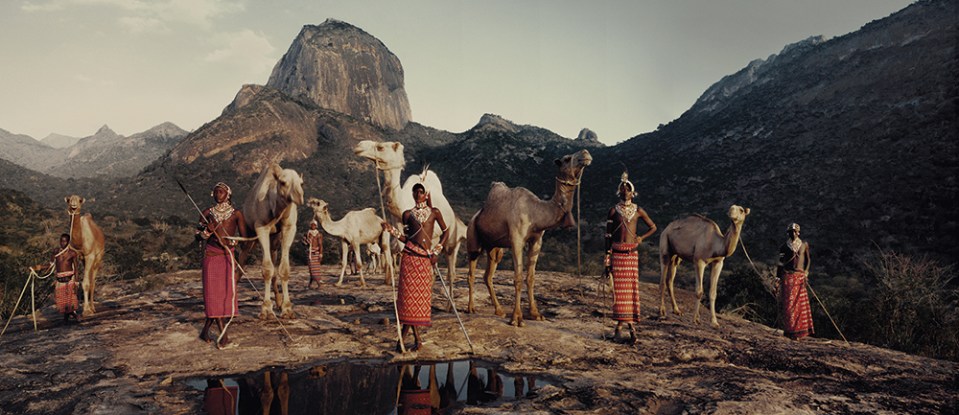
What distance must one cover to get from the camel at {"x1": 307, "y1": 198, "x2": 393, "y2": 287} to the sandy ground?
5061 millimetres

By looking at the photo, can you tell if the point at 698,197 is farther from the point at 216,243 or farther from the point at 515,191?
the point at 216,243

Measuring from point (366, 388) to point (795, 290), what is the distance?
326 inches

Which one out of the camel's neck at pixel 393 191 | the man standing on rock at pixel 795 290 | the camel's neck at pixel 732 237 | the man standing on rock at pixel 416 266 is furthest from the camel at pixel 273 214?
the man standing on rock at pixel 795 290

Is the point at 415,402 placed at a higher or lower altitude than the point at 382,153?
lower

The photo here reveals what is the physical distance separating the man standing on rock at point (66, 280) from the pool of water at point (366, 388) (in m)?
5.76

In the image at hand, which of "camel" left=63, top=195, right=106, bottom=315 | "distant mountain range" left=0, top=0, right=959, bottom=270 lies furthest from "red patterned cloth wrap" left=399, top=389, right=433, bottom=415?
"distant mountain range" left=0, top=0, right=959, bottom=270

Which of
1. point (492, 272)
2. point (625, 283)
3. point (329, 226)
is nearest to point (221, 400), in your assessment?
point (492, 272)

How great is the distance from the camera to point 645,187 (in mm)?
47125

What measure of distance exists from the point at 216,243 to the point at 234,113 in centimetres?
7467

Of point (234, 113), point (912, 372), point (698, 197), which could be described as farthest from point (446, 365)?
point (234, 113)

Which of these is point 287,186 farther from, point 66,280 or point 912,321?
point 912,321

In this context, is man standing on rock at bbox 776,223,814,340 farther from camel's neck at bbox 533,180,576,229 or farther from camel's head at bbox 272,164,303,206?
camel's head at bbox 272,164,303,206

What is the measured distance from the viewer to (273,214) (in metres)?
8.64

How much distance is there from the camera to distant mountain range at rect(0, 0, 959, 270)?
3045 cm
